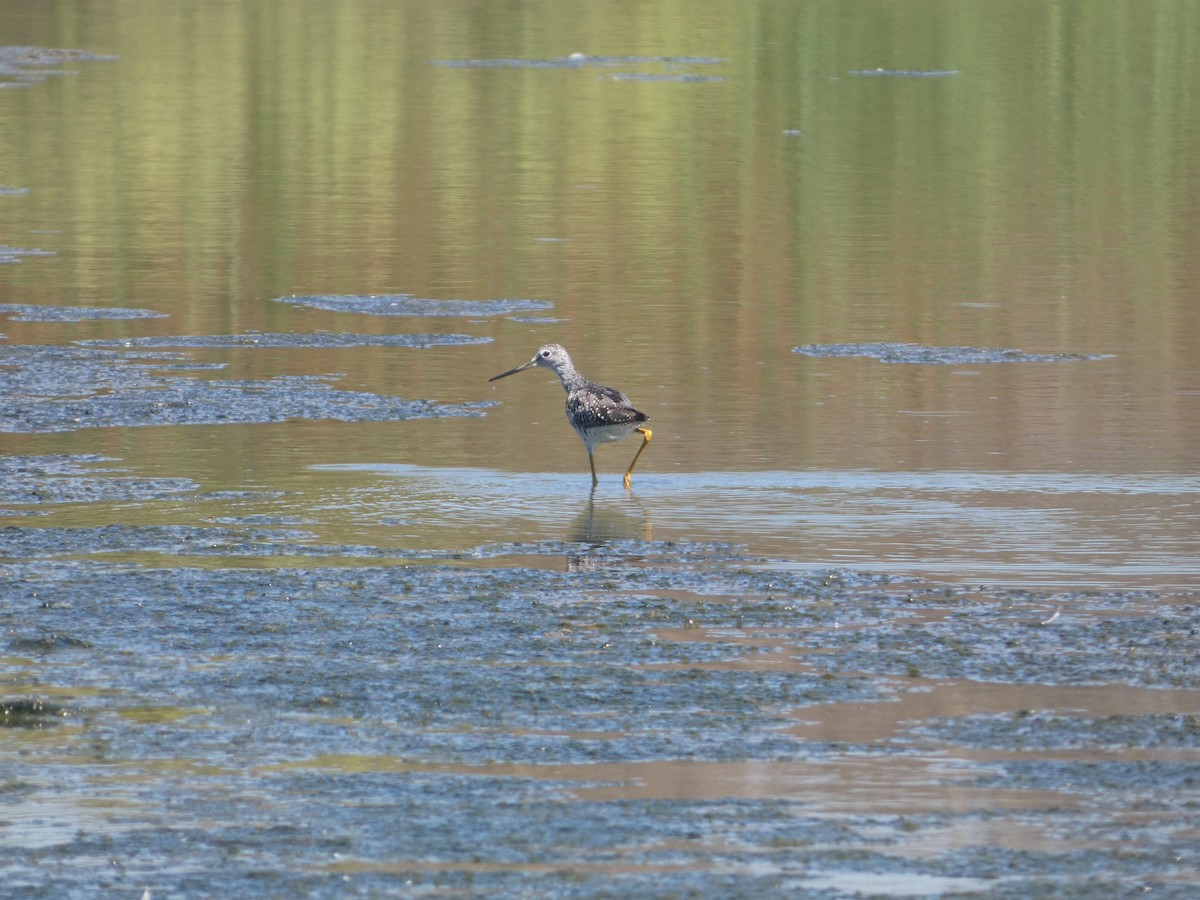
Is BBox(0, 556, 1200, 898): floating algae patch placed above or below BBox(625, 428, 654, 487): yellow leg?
below

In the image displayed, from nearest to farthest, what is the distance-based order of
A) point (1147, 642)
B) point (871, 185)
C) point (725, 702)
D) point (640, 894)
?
point (640, 894)
point (725, 702)
point (1147, 642)
point (871, 185)

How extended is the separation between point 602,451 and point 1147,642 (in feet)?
17.4

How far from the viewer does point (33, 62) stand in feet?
143

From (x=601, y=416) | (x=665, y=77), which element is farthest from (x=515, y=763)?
(x=665, y=77)

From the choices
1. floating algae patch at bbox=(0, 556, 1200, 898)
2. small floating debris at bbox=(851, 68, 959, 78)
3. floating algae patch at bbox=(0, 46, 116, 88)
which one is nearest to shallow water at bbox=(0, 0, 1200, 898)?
floating algae patch at bbox=(0, 556, 1200, 898)

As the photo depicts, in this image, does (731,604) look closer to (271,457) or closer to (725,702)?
(725,702)

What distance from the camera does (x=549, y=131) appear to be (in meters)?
32.4

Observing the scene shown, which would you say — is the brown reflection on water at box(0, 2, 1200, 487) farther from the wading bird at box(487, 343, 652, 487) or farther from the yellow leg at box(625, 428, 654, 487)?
the wading bird at box(487, 343, 652, 487)

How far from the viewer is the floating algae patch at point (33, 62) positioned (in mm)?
40497

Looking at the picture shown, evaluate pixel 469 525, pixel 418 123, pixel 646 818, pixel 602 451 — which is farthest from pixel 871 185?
pixel 646 818

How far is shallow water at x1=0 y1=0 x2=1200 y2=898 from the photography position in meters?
6.76

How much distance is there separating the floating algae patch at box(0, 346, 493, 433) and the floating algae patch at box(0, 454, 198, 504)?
1.00 m

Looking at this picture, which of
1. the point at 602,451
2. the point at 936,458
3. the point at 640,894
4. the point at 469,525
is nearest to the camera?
the point at 640,894

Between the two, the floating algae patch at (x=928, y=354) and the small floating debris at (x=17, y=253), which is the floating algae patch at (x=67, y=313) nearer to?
the small floating debris at (x=17, y=253)
